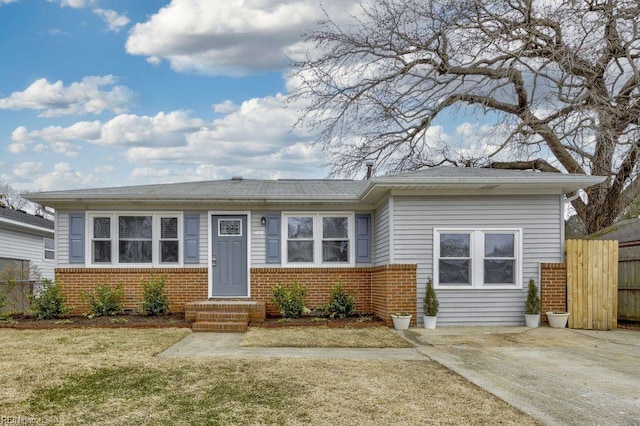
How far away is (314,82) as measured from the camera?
1786cm

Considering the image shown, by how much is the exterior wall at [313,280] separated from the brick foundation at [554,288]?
371 centimetres

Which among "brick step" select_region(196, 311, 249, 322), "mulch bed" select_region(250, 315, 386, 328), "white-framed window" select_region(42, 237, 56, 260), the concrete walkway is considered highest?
"white-framed window" select_region(42, 237, 56, 260)

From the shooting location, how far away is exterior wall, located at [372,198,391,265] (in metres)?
10.8

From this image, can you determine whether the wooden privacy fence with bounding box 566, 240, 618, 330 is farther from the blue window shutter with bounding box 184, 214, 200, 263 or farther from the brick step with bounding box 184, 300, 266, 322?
the blue window shutter with bounding box 184, 214, 200, 263

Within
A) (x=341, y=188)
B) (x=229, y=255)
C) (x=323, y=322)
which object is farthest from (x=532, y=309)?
(x=229, y=255)

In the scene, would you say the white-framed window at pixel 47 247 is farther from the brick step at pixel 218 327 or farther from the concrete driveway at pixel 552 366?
the concrete driveway at pixel 552 366

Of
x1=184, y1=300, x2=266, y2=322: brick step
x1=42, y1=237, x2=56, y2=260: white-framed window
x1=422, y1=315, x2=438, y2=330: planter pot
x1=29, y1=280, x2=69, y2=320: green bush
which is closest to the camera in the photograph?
x1=422, y1=315, x2=438, y2=330: planter pot

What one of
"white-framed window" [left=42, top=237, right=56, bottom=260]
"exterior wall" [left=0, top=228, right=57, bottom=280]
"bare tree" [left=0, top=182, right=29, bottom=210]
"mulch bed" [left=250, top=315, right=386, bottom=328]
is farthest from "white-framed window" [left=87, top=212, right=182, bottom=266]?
"bare tree" [left=0, top=182, right=29, bottom=210]

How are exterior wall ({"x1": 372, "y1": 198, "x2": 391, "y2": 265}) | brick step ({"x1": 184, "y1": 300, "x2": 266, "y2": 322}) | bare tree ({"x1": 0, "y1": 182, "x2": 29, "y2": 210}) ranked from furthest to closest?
bare tree ({"x1": 0, "y1": 182, "x2": 29, "y2": 210}) < exterior wall ({"x1": 372, "y1": 198, "x2": 391, "y2": 265}) < brick step ({"x1": 184, "y1": 300, "x2": 266, "y2": 322})

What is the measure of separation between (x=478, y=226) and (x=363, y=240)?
9.02ft

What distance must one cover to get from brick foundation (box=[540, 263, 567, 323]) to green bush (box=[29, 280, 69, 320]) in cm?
989

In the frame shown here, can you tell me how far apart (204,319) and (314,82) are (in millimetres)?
10013

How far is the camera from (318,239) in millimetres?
12305

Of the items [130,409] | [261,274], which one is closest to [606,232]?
[261,274]
